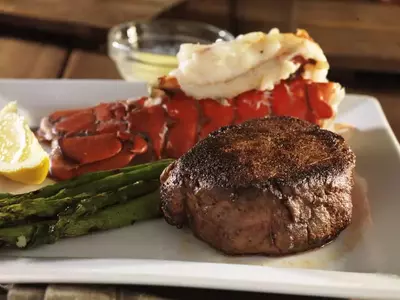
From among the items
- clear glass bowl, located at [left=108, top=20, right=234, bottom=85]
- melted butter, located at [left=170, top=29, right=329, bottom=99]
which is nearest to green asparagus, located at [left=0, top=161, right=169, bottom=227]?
melted butter, located at [left=170, top=29, right=329, bottom=99]

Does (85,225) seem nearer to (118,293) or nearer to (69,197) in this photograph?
(69,197)

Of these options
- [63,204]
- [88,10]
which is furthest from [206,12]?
[63,204]

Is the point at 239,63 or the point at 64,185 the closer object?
the point at 64,185

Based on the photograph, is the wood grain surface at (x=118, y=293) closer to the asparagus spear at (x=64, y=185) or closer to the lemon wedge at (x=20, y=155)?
the asparagus spear at (x=64, y=185)

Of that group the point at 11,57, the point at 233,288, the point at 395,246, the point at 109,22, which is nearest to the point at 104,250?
the point at 233,288

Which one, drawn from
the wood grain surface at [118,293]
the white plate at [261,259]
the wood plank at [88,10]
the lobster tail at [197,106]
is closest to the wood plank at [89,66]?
the wood plank at [88,10]

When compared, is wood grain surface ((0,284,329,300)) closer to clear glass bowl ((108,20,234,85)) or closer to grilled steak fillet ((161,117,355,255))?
grilled steak fillet ((161,117,355,255))
